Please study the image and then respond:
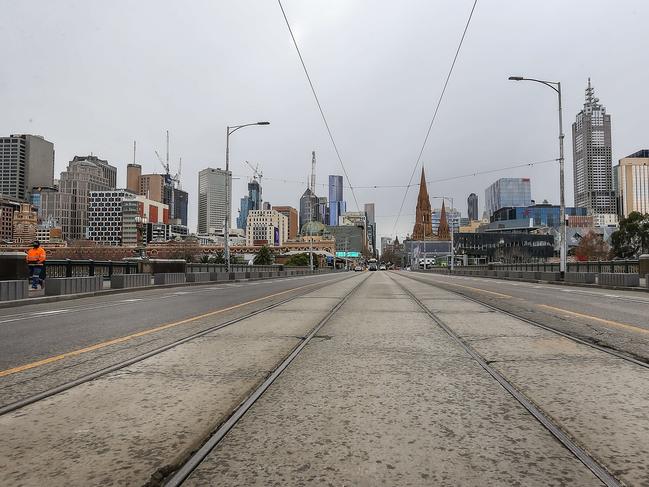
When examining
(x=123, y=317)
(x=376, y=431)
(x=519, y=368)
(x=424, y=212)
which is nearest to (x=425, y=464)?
(x=376, y=431)

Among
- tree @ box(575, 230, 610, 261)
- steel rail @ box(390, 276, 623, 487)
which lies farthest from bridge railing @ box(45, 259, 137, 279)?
tree @ box(575, 230, 610, 261)

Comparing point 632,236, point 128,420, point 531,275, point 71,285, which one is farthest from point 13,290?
point 632,236

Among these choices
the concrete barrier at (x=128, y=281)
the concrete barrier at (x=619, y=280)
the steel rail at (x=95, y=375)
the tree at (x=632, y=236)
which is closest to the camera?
the steel rail at (x=95, y=375)

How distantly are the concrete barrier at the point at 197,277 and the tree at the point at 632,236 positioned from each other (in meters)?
67.6

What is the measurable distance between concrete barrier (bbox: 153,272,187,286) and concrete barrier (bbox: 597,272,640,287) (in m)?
23.9

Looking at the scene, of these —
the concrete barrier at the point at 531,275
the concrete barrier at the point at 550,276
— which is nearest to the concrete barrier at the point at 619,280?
the concrete barrier at the point at 550,276

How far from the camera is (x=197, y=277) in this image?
3222 centimetres

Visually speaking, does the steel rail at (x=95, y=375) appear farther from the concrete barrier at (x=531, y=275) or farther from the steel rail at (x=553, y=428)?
the concrete barrier at (x=531, y=275)

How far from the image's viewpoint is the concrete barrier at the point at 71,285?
18.2m

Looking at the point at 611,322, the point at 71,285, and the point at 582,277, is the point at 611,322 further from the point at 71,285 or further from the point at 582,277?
the point at 582,277

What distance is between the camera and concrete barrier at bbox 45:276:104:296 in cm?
1817

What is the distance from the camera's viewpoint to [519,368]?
5977mm

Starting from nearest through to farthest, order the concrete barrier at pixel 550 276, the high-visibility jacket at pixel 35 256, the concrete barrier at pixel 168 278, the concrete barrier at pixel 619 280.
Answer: the high-visibility jacket at pixel 35 256
the concrete barrier at pixel 619 280
the concrete barrier at pixel 168 278
the concrete barrier at pixel 550 276

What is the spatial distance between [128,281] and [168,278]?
458cm
